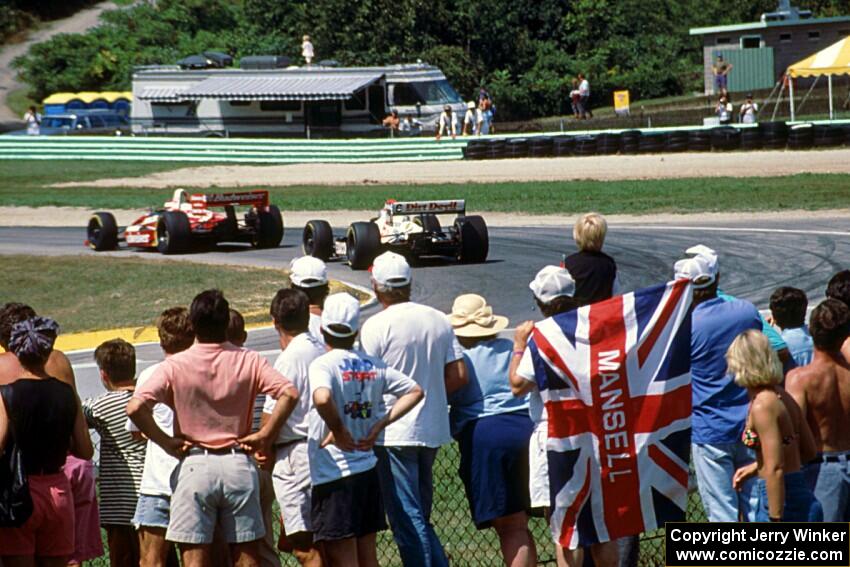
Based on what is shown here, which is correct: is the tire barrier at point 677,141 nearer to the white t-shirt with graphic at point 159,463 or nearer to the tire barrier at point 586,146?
the tire barrier at point 586,146

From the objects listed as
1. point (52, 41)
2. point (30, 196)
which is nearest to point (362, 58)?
point (52, 41)

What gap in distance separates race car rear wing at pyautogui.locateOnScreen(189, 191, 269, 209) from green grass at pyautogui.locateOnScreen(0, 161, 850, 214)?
7123 mm

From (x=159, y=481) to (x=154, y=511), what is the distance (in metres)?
0.15

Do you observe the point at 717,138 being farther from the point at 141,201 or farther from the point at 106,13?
the point at 106,13

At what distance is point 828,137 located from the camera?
34.6m

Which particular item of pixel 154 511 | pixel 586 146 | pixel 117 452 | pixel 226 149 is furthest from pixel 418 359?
pixel 226 149

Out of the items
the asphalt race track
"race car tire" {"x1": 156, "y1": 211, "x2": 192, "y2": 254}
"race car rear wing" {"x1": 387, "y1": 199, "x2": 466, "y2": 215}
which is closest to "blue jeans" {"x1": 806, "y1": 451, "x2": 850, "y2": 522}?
the asphalt race track

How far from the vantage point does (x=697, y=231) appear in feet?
77.7

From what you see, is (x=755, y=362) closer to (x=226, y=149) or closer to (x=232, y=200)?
(x=232, y=200)

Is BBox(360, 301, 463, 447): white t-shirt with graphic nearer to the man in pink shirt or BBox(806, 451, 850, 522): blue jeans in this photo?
the man in pink shirt

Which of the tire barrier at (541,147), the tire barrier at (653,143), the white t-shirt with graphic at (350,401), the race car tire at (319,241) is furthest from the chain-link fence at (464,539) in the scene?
the tire barrier at (541,147)

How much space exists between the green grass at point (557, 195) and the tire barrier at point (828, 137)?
4.15m

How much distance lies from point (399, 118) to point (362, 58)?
12.8 m

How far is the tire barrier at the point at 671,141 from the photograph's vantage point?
3472 cm
